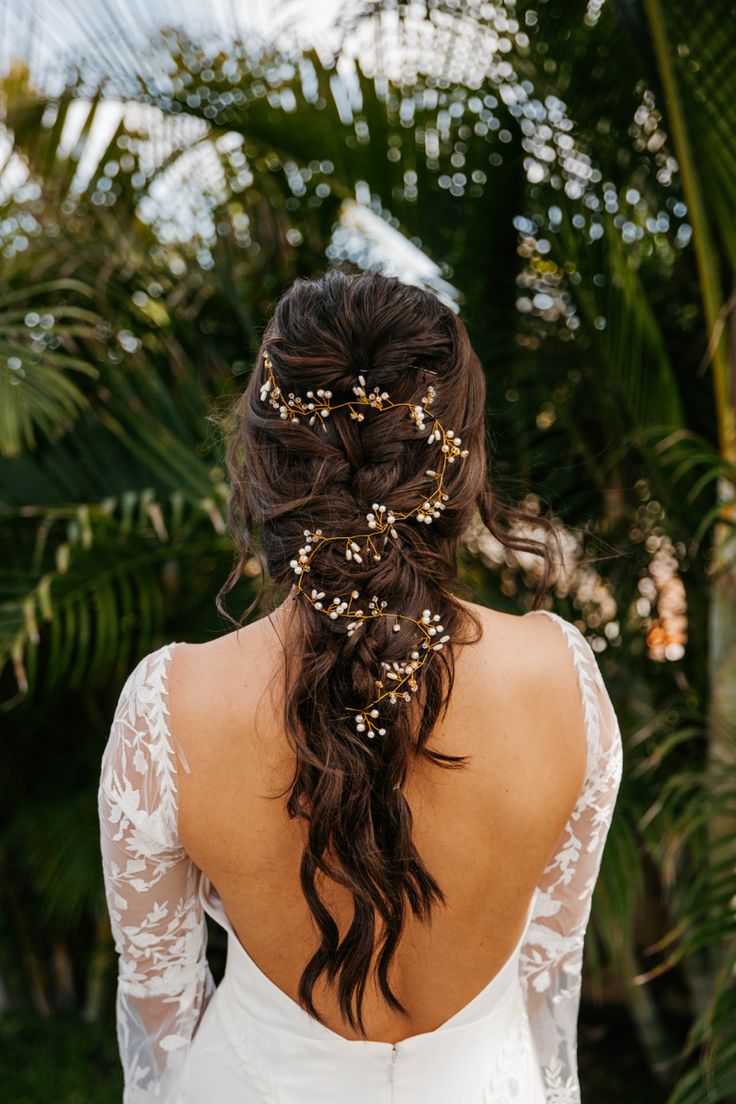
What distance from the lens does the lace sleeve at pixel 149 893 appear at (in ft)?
4.32

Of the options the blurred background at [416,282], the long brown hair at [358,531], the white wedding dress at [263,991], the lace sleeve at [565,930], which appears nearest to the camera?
the long brown hair at [358,531]

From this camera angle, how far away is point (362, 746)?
126 centimetres

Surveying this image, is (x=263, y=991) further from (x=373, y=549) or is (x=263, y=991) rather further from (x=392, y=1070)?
(x=373, y=549)

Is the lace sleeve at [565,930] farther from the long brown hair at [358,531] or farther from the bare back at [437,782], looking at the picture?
the long brown hair at [358,531]

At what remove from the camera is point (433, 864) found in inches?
53.2

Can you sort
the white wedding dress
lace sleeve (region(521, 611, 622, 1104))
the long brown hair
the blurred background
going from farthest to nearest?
1. the blurred background
2. lace sleeve (region(521, 611, 622, 1104))
3. the white wedding dress
4. the long brown hair

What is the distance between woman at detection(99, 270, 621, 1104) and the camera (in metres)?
1.25

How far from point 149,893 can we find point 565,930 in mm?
732

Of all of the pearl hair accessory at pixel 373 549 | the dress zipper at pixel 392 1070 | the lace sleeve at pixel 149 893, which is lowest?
the dress zipper at pixel 392 1070

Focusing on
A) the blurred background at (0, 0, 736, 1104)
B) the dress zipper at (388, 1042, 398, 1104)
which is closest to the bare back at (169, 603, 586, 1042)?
the dress zipper at (388, 1042, 398, 1104)

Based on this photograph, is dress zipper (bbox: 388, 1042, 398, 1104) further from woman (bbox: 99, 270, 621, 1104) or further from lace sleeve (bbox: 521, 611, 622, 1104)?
lace sleeve (bbox: 521, 611, 622, 1104)

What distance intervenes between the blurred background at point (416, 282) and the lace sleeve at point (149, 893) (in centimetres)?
79

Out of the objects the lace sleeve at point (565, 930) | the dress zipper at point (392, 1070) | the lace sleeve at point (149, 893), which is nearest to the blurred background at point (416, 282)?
the lace sleeve at point (565, 930)

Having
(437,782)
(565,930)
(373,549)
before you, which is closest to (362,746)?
(437,782)
